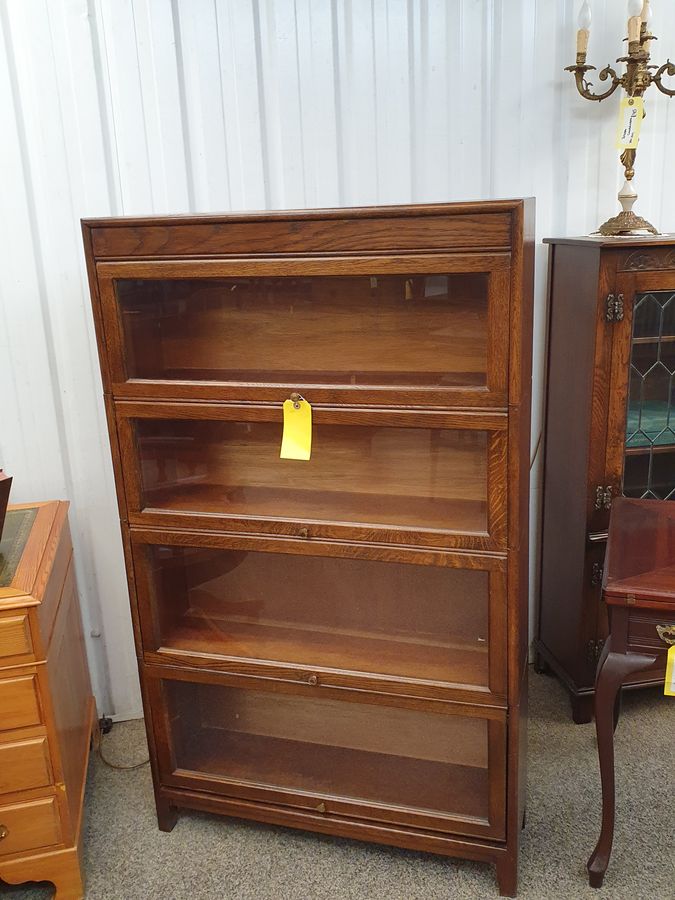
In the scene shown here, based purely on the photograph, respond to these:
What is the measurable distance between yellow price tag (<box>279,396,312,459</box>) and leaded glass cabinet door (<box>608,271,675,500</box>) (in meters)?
0.90

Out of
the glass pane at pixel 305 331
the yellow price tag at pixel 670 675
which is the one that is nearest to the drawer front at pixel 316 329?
the glass pane at pixel 305 331

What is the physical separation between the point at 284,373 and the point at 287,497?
0.29 m

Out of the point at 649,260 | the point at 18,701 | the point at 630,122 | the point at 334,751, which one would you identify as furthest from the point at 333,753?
the point at 630,122

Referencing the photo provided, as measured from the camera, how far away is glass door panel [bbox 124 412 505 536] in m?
1.64

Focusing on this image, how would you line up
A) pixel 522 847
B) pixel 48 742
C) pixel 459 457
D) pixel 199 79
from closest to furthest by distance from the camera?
1. pixel 459 457
2. pixel 48 742
3. pixel 522 847
4. pixel 199 79

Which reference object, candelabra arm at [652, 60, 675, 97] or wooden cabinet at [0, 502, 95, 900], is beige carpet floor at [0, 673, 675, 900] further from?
candelabra arm at [652, 60, 675, 97]

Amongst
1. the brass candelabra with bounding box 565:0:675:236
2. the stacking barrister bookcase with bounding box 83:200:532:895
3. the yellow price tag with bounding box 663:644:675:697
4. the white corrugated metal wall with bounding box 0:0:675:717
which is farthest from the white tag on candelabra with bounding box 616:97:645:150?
the yellow price tag with bounding box 663:644:675:697

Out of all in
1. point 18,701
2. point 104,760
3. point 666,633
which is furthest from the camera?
point 104,760

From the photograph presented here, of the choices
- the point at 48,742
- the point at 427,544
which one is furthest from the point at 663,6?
the point at 48,742

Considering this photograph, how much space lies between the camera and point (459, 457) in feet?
5.34

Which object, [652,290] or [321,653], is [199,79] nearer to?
[652,290]

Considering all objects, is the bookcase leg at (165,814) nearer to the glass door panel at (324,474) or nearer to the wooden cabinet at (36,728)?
the wooden cabinet at (36,728)

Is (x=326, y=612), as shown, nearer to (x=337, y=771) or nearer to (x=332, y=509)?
(x=332, y=509)

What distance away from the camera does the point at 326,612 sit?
1.89m
